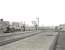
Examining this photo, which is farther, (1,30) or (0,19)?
(0,19)

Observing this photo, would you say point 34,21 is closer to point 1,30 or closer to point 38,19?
point 38,19

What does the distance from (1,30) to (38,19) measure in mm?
49781

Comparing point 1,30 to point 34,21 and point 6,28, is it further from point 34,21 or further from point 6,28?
point 34,21

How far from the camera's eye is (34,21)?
143 metres

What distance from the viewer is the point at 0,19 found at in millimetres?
123375

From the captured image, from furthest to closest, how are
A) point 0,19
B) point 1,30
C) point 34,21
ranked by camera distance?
point 34,21 → point 0,19 → point 1,30

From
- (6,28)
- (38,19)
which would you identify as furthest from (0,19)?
(6,28)

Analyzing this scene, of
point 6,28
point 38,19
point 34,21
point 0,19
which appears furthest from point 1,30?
point 34,21

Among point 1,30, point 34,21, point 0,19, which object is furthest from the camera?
point 34,21

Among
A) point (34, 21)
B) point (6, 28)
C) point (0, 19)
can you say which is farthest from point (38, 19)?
point (6, 28)

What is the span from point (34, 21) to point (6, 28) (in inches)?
2288

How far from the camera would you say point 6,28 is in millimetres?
87000

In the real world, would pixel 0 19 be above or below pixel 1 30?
above

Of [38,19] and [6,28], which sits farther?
[38,19]
